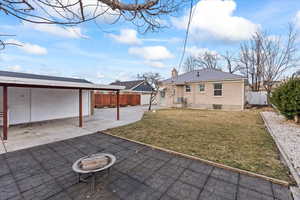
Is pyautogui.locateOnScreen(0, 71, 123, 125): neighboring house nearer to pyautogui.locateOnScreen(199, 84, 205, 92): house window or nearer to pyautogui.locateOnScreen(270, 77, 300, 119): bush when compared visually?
pyautogui.locateOnScreen(270, 77, 300, 119): bush

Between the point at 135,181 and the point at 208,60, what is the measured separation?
31975mm

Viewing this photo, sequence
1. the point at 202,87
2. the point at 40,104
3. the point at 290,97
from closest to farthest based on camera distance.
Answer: the point at 290,97 < the point at 40,104 < the point at 202,87

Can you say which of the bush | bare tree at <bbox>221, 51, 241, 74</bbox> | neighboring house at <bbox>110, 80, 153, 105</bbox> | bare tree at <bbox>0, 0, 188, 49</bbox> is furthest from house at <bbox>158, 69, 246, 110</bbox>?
bare tree at <bbox>0, 0, 188, 49</bbox>

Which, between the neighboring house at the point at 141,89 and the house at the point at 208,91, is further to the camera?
the neighboring house at the point at 141,89

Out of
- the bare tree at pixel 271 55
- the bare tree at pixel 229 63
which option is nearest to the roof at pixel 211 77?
the bare tree at pixel 271 55

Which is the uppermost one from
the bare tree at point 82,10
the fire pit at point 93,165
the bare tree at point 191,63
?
the bare tree at point 191,63

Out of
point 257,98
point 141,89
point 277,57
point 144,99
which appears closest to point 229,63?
point 277,57

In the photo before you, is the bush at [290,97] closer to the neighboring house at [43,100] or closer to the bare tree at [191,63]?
the neighboring house at [43,100]

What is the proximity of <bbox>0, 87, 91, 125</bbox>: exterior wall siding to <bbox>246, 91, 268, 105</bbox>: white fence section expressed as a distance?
19.8m

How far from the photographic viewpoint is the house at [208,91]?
42.6 ft

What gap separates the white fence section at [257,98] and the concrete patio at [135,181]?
19150 mm

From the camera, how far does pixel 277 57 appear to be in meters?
16.7

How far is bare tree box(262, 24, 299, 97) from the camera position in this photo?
627 inches

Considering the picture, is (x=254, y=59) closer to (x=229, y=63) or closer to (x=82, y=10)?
(x=229, y=63)
